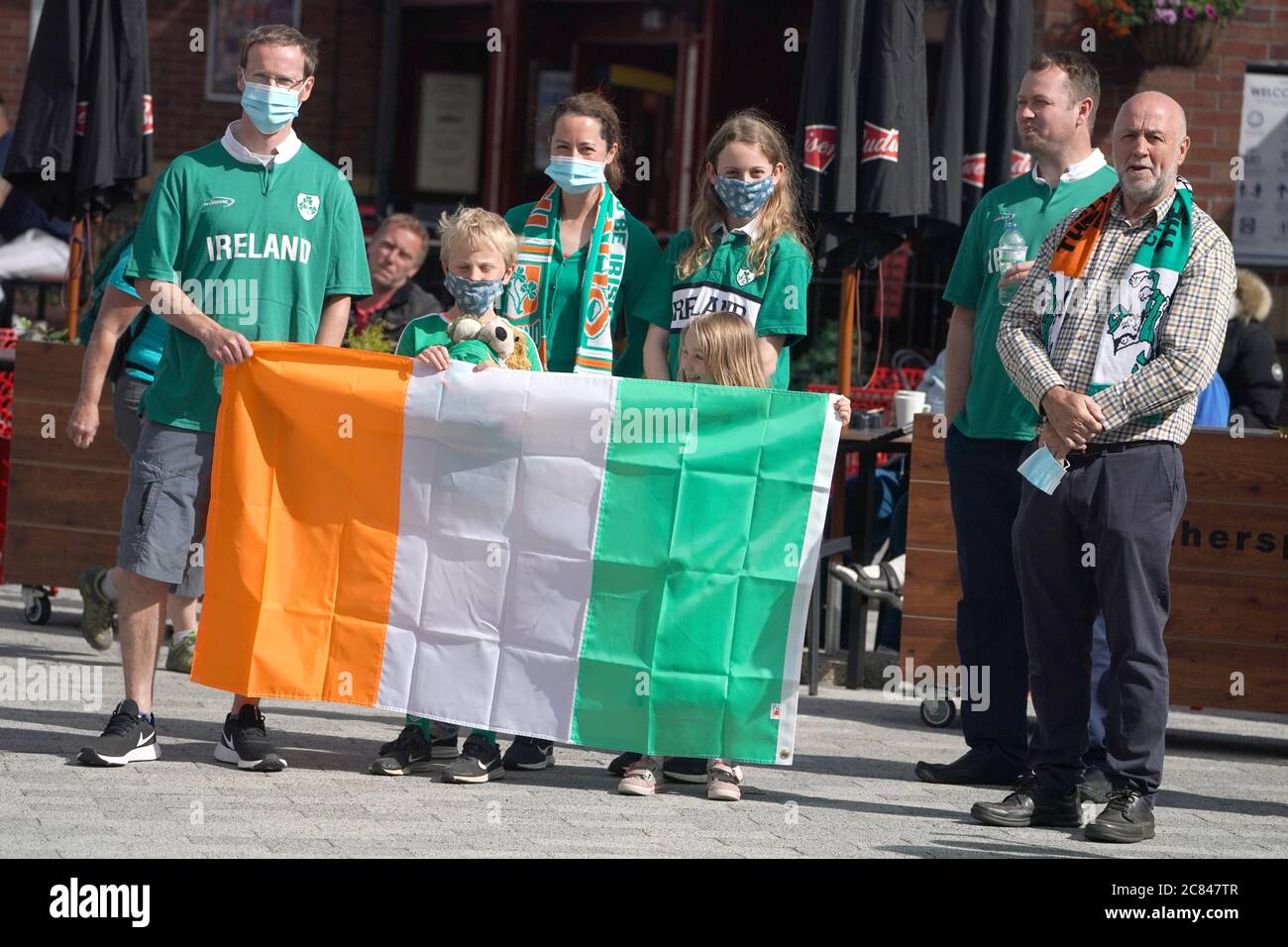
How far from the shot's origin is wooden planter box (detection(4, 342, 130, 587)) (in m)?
9.12

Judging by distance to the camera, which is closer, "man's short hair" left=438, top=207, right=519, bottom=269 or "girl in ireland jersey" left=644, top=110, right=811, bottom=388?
"man's short hair" left=438, top=207, right=519, bottom=269

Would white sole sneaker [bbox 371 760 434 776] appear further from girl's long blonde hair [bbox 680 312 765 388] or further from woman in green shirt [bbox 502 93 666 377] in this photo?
girl's long blonde hair [bbox 680 312 765 388]

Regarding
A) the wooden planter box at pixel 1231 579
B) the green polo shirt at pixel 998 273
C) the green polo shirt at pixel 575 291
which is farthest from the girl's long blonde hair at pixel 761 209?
the wooden planter box at pixel 1231 579

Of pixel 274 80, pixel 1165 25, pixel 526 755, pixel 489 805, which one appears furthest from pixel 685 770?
pixel 1165 25

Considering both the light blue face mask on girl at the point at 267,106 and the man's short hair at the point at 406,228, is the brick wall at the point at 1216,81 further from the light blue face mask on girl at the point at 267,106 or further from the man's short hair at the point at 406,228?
the light blue face mask on girl at the point at 267,106

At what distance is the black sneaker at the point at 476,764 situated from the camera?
6.26m

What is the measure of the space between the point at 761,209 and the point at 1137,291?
1.32m

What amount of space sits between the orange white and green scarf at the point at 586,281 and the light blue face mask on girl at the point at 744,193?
396 millimetres

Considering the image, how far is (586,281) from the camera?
6570 millimetres

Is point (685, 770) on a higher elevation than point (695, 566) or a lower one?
lower

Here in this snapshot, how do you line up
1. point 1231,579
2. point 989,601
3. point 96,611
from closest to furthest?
point 989,601
point 1231,579
point 96,611

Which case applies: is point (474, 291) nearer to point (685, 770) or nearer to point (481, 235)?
point (481, 235)

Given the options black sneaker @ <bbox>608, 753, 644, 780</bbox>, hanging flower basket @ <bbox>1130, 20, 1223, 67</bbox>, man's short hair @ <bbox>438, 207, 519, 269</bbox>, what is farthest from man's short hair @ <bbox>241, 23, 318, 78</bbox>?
hanging flower basket @ <bbox>1130, 20, 1223, 67</bbox>

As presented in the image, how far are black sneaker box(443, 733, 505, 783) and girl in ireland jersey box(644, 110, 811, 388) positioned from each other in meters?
1.35
